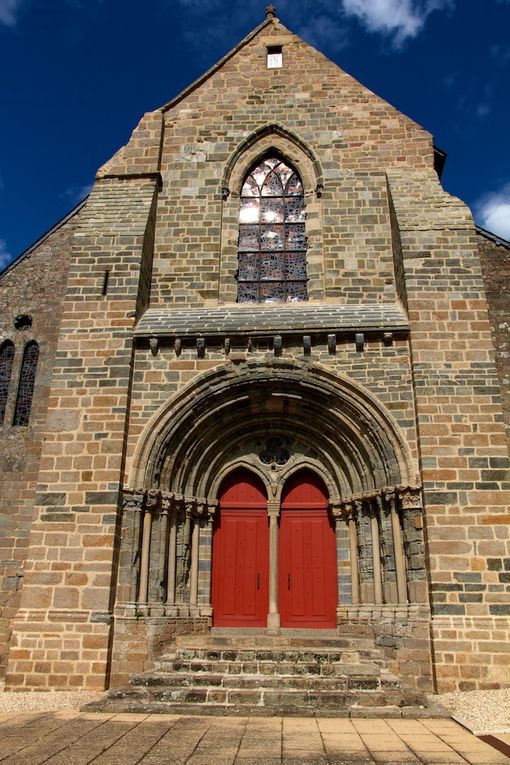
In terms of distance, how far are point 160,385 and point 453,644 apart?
16.2 ft

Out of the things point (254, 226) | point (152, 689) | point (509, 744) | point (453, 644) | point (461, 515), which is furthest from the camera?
point (254, 226)

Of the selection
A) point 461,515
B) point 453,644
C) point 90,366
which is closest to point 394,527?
point 461,515

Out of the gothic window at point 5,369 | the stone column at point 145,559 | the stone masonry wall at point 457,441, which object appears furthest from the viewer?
the gothic window at point 5,369

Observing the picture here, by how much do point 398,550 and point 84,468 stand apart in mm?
4182

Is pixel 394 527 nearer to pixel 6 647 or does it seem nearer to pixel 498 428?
pixel 498 428

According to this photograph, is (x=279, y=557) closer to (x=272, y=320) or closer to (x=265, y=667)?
(x=265, y=667)

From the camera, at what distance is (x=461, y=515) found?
7461 mm

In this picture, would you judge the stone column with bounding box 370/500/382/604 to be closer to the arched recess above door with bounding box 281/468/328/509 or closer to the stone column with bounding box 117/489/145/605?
the arched recess above door with bounding box 281/468/328/509

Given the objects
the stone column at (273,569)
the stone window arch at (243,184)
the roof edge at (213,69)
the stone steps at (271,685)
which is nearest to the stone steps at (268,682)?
the stone steps at (271,685)

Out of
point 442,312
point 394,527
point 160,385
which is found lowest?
point 394,527

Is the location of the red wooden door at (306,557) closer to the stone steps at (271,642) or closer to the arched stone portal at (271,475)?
the arched stone portal at (271,475)

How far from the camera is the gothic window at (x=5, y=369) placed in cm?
974

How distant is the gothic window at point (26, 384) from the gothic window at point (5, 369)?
23 centimetres

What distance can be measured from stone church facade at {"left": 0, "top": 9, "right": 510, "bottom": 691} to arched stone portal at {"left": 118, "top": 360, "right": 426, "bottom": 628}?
0.10 feet
